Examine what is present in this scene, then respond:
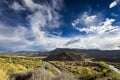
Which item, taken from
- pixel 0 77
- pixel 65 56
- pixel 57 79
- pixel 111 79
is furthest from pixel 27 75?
pixel 65 56

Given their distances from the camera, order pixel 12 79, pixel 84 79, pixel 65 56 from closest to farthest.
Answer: pixel 12 79 < pixel 84 79 < pixel 65 56

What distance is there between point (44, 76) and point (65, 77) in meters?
3.26

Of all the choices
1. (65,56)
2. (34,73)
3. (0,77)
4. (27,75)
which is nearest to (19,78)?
(27,75)

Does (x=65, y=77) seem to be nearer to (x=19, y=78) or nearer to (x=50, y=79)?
(x=50, y=79)

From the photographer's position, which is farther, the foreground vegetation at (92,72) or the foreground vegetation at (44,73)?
the foreground vegetation at (92,72)

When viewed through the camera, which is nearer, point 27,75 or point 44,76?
point 44,76

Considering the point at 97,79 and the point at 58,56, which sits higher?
the point at 58,56

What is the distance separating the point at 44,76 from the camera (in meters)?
24.7

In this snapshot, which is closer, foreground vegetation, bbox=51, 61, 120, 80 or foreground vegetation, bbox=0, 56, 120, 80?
foreground vegetation, bbox=0, 56, 120, 80

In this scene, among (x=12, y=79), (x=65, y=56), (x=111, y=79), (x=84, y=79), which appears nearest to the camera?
(x=12, y=79)

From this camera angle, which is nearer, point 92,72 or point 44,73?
point 44,73

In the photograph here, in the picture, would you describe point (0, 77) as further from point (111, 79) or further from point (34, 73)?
point (111, 79)

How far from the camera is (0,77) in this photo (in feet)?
59.7

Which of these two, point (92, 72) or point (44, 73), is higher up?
point (44, 73)
